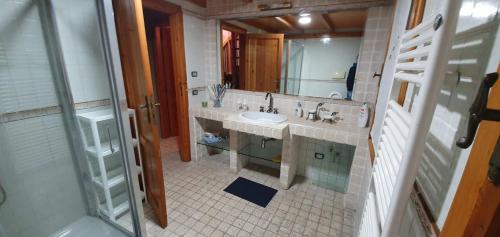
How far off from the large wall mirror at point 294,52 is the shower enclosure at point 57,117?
1501 mm

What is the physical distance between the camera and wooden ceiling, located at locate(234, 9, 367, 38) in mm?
1905

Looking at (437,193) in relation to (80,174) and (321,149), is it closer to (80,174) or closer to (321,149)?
(321,149)

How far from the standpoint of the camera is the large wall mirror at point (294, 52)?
79.5 inches

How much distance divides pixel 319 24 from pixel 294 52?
0.39 metres

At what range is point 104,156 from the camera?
144cm

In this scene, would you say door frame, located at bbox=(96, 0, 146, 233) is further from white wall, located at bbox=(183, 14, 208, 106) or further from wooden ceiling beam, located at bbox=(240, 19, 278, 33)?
wooden ceiling beam, located at bbox=(240, 19, 278, 33)

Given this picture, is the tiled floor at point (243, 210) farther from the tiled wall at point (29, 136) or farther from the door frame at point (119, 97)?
the tiled wall at point (29, 136)

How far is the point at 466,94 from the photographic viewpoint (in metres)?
0.51

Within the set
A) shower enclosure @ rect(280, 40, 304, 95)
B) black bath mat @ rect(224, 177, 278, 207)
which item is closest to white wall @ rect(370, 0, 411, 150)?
shower enclosure @ rect(280, 40, 304, 95)

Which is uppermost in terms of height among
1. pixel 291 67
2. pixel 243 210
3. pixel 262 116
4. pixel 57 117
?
pixel 291 67

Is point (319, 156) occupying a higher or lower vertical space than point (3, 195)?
lower

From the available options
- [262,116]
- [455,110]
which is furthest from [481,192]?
[262,116]

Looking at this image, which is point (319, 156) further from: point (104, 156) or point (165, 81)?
point (165, 81)

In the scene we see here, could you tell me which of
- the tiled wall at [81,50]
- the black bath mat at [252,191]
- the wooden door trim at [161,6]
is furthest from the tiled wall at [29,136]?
the black bath mat at [252,191]
